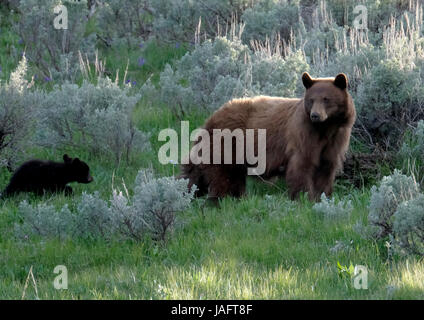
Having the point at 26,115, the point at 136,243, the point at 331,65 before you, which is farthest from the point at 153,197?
the point at 331,65

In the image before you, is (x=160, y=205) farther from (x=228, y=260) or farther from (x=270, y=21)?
(x=270, y=21)

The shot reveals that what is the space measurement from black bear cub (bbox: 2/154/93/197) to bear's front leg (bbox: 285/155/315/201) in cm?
239

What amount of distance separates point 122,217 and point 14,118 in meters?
2.91

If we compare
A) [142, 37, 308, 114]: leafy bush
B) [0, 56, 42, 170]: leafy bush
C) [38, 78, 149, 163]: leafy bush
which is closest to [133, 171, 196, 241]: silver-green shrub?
[38, 78, 149, 163]: leafy bush

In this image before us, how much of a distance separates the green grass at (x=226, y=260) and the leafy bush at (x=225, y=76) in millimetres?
2320

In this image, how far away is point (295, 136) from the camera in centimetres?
780

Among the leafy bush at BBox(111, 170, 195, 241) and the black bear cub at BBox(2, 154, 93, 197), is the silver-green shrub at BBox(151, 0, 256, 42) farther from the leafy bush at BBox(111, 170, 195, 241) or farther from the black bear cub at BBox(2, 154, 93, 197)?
the leafy bush at BBox(111, 170, 195, 241)

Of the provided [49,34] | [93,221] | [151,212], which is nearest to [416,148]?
[151,212]

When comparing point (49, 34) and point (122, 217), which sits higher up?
point (49, 34)

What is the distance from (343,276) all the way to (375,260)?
53 centimetres

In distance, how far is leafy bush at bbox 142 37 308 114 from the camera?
977cm

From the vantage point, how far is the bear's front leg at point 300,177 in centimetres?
769

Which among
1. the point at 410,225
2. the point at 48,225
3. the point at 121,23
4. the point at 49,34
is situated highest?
the point at 121,23

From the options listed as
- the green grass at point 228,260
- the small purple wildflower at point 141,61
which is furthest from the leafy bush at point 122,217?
the small purple wildflower at point 141,61
